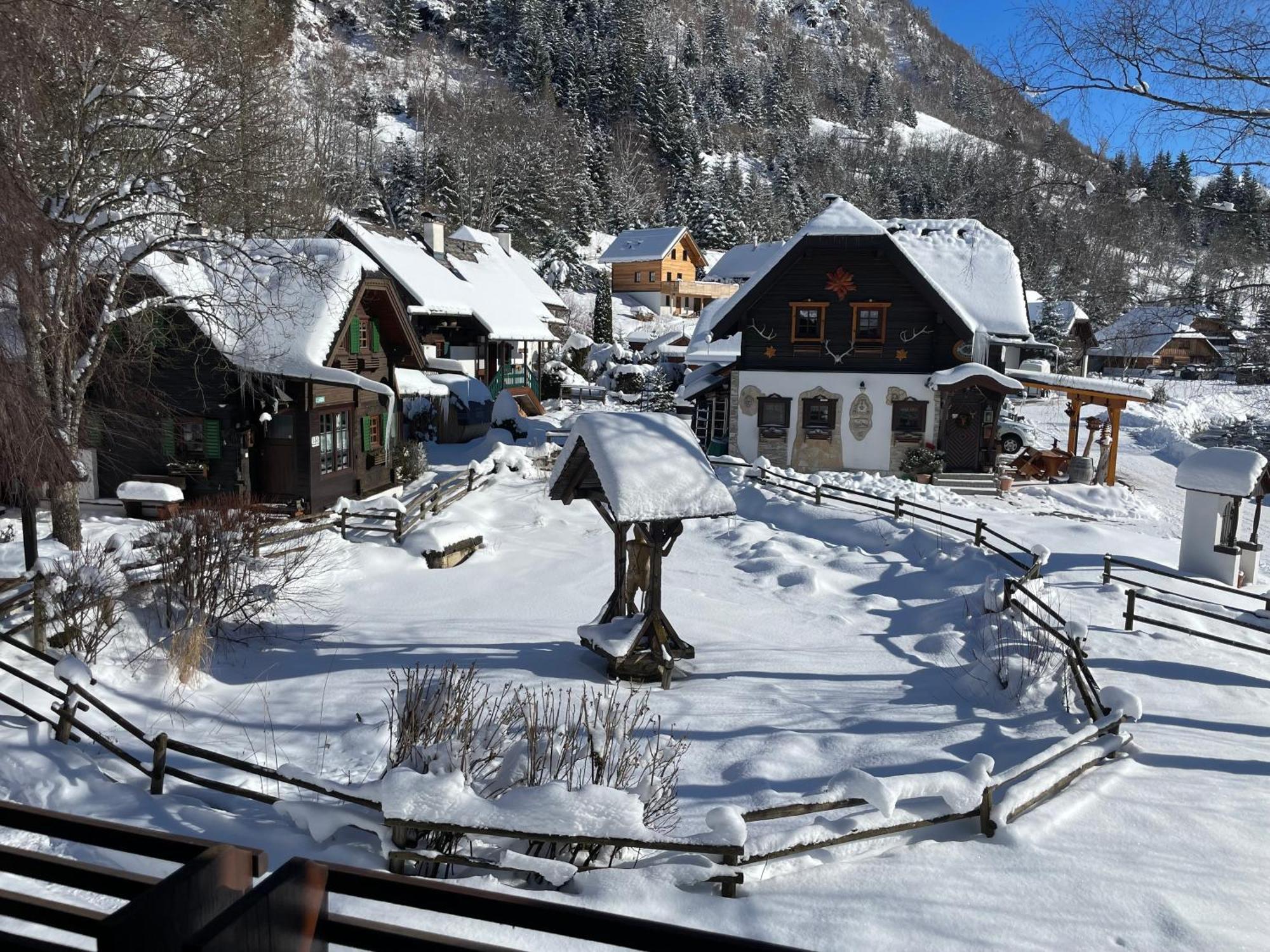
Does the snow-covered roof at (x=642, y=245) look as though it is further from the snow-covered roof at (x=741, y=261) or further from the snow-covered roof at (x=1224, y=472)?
the snow-covered roof at (x=1224, y=472)

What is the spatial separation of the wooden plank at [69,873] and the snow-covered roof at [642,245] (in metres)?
67.1

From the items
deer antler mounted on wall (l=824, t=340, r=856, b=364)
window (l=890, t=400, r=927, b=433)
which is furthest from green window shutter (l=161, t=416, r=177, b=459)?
window (l=890, t=400, r=927, b=433)

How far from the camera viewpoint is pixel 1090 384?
85.6 ft

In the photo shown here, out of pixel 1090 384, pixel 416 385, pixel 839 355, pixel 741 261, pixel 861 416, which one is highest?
pixel 741 261

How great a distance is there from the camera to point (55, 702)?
834 cm

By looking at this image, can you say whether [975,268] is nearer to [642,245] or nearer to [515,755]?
[515,755]

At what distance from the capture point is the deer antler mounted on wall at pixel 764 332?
26.2m

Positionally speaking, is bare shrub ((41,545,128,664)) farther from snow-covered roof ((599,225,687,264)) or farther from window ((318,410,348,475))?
snow-covered roof ((599,225,687,264))

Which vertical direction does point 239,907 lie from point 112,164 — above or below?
below

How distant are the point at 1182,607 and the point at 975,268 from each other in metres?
19.7

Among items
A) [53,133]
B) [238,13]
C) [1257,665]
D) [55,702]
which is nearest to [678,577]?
[1257,665]

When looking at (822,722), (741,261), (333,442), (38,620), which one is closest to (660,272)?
(741,261)

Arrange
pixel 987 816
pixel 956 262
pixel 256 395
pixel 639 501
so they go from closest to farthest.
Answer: pixel 987 816
pixel 639 501
pixel 256 395
pixel 956 262

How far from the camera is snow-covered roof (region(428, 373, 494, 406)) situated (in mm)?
30391
